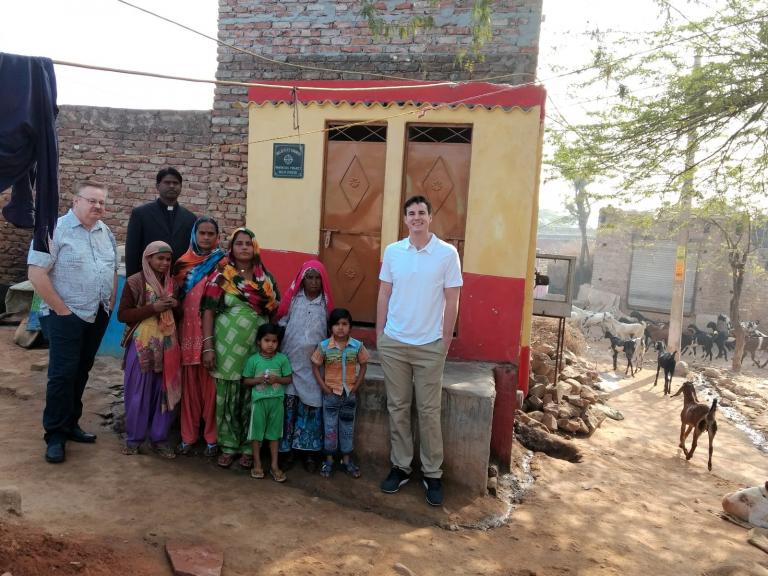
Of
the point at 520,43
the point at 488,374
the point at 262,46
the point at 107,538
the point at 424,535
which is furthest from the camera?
the point at 262,46

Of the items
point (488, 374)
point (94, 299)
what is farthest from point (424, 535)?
point (94, 299)

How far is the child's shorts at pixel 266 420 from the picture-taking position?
3781 millimetres

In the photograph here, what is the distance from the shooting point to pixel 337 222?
17.5ft

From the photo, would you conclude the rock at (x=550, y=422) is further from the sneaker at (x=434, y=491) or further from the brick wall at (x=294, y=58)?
the brick wall at (x=294, y=58)

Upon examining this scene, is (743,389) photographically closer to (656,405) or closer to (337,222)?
(656,405)

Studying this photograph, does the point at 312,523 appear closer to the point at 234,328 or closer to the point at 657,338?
the point at 234,328

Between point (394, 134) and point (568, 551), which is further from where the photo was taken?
point (394, 134)

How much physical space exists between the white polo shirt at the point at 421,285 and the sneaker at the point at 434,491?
973mm

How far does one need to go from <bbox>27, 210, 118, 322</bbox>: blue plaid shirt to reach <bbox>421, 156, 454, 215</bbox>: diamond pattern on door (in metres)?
2.71

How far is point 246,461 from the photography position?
3943 mm

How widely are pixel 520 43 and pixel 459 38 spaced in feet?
1.79

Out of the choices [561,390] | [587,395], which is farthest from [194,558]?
[587,395]

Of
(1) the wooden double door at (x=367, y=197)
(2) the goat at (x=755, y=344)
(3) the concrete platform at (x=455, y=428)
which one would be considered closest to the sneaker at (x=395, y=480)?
(3) the concrete platform at (x=455, y=428)

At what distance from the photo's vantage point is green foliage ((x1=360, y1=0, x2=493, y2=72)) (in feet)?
15.0
